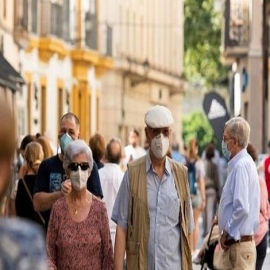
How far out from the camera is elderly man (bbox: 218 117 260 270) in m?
11.7

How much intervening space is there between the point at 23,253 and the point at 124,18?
55.8 m

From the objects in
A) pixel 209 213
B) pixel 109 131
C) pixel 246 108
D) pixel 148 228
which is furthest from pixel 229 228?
pixel 109 131

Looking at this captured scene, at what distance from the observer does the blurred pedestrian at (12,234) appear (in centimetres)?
457

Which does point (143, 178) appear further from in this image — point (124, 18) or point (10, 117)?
point (124, 18)

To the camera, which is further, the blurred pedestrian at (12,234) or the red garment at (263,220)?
the red garment at (263,220)

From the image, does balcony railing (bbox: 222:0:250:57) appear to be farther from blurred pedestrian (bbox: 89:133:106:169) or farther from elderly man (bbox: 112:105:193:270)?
elderly man (bbox: 112:105:193:270)

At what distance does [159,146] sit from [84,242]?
825 mm

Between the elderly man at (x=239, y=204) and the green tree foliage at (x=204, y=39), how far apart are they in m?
61.1

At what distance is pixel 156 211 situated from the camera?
10.8 meters

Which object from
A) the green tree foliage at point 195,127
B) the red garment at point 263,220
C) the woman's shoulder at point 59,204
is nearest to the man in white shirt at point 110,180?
the red garment at point 263,220

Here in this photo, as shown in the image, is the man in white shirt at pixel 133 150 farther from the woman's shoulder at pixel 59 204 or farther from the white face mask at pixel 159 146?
the woman's shoulder at pixel 59 204

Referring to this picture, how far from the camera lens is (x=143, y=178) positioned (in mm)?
10828

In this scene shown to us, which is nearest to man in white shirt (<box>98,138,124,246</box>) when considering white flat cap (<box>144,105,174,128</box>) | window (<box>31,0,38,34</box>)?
white flat cap (<box>144,105,174,128</box>)

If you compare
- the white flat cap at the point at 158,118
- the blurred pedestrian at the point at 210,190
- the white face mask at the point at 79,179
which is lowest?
the blurred pedestrian at the point at 210,190
